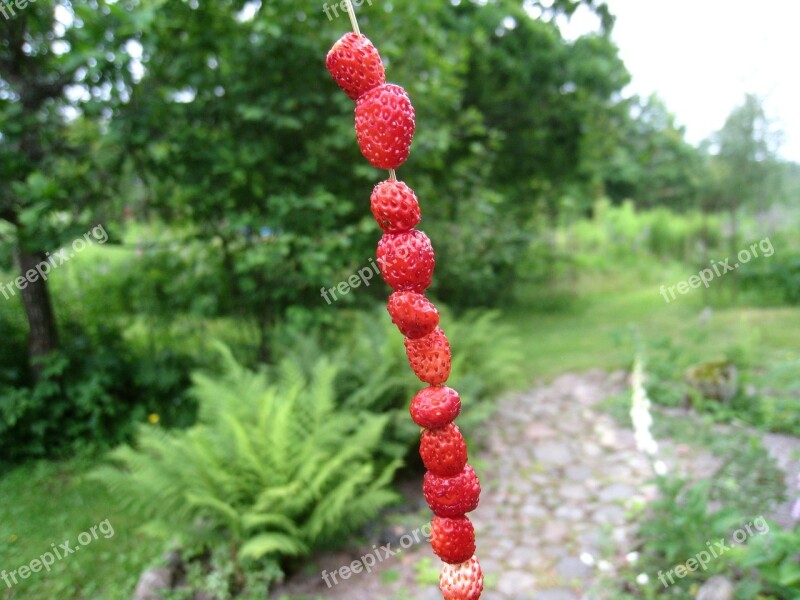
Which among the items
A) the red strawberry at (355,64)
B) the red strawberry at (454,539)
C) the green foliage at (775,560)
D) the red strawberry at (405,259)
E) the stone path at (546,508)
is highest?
the red strawberry at (355,64)

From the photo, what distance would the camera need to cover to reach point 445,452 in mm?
958

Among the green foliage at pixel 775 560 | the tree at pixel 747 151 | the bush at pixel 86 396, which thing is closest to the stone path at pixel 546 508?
the green foliage at pixel 775 560

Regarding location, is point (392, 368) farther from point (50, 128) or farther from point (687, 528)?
point (50, 128)

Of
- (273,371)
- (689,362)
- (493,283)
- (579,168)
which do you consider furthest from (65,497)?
(579,168)

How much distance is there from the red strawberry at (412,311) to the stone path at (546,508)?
2.52 metres

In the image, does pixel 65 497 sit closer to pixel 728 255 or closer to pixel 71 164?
pixel 71 164

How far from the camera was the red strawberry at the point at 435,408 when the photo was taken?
37.0 inches

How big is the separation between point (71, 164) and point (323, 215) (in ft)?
6.25

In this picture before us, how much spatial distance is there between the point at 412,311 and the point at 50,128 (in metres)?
4.49

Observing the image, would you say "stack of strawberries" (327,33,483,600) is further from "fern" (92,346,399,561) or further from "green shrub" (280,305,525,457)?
"green shrub" (280,305,525,457)

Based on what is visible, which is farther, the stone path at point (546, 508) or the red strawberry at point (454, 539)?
the stone path at point (546, 508)

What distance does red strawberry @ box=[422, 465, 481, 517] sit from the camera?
37.9 inches

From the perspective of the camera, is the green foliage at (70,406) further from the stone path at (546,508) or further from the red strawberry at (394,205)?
the red strawberry at (394,205)

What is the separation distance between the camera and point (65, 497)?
151 inches
